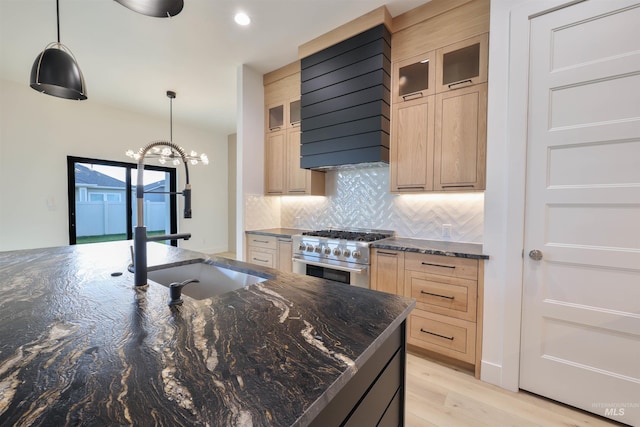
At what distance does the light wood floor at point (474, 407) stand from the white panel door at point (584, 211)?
83 millimetres

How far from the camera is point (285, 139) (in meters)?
3.36

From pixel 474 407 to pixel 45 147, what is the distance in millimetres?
6043

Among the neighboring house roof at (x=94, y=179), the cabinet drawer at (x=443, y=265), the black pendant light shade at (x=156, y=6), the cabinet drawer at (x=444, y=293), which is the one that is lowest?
the cabinet drawer at (x=444, y=293)

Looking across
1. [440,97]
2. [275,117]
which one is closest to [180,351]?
[440,97]

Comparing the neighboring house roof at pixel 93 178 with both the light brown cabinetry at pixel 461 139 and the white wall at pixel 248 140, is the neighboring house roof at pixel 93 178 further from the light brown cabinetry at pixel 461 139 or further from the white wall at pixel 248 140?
the light brown cabinetry at pixel 461 139

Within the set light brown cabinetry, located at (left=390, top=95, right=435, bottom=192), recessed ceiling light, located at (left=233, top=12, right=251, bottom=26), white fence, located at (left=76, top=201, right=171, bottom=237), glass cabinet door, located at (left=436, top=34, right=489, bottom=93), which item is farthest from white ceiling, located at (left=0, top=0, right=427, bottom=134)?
white fence, located at (left=76, top=201, right=171, bottom=237)

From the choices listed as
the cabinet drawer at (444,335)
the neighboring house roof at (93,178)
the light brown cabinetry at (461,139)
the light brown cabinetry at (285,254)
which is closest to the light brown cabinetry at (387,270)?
the cabinet drawer at (444,335)

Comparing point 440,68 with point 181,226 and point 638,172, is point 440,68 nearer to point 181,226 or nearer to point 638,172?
point 638,172

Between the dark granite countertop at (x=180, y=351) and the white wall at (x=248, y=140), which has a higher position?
the white wall at (x=248, y=140)

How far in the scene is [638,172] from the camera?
4.83 ft

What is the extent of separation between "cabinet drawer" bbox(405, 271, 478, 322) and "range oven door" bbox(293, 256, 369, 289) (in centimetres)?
39

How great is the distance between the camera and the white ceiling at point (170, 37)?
2324 mm

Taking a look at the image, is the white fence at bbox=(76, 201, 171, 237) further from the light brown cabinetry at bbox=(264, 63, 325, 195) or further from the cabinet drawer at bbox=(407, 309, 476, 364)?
the cabinet drawer at bbox=(407, 309, 476, 364)

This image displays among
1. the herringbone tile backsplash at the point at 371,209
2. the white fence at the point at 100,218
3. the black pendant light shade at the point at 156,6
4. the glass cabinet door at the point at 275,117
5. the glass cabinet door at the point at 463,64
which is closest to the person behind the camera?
the black pendant light shade at the point at 156,6
